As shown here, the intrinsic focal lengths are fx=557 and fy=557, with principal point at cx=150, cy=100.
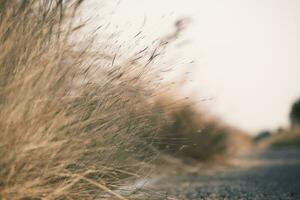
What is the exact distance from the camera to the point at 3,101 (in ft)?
7.70

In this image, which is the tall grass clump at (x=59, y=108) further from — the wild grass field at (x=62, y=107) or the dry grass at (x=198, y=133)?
the dry grass at (x=198, y=133)

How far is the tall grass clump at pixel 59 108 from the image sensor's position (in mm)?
2299

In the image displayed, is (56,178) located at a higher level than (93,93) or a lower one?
lower

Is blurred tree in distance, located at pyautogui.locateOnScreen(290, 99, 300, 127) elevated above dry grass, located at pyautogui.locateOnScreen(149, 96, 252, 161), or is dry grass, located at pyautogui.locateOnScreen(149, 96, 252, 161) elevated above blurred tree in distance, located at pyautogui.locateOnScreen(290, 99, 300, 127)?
blurred tree in distance, located at pyautogui.locateOnScreen(290, 99, 300, 127)

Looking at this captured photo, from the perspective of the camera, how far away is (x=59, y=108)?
2.51 metres

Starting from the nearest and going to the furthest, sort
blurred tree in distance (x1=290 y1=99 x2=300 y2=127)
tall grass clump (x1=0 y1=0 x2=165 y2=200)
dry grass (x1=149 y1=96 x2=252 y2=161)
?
tall grass clump (x1=0 y1=0 x2=165 y2=200) < dry grass (x1=149 y1=96 x2=252 y2=161) < blurred tree in distance (x1=290 y1=99 x2=300 y2=127)

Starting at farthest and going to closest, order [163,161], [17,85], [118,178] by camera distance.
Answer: [163,161] < [118,178] < [17,85]

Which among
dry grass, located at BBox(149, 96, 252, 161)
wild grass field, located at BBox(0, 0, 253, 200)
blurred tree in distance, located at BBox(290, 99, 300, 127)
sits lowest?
wild grass field, located at BBox(0, 0, 253, 200)

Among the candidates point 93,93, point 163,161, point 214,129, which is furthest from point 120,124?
point 214,129

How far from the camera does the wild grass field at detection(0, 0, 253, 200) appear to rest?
2303 mm

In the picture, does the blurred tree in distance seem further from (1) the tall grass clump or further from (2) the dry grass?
(1) the tall grass clump

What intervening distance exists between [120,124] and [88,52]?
0.40 metres

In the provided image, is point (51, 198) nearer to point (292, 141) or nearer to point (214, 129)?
point (214, 129)

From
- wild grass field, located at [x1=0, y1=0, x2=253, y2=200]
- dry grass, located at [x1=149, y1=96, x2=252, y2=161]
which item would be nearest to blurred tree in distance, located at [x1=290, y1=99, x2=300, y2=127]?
dry grass, located at [x1=149, y1=96, x2=252, y2=161]
